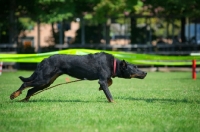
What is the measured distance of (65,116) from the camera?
26.5ft

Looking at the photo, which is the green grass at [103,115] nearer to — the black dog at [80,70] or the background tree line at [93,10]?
the black dog at [80,70]

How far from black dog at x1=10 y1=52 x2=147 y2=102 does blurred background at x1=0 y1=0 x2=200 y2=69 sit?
1593 centimetres

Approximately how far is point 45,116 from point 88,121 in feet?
3.35

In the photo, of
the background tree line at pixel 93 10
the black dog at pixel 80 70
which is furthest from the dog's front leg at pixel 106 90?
the background tree line at pixel 93 10

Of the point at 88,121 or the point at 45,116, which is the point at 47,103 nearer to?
the point at 45,116

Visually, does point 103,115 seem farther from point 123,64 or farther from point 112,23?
point 112,23

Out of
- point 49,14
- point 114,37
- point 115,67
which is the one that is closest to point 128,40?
point 114,37

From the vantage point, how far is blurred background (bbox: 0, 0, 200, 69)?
26.7 meters

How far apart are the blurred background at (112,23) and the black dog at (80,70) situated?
52.3 feet

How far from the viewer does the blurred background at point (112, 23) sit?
1052 inches

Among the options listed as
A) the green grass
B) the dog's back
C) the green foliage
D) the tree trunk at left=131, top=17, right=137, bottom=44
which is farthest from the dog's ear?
the tree trunk at left=131, top=17, right=137, bottom=44

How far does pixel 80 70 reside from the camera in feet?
34.5

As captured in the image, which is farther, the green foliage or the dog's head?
the green foliage

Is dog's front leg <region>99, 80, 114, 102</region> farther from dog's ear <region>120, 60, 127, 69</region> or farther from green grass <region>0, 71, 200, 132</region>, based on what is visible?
dog's ear <region>120, 60, 127, 69</region>
